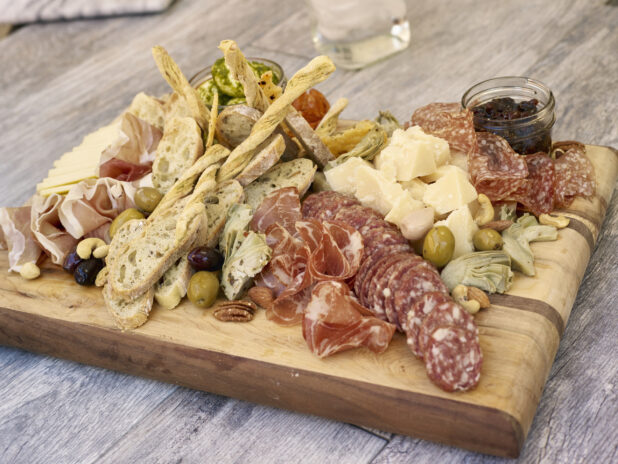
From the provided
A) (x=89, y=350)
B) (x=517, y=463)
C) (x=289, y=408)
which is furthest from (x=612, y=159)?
(x=89, y=350)

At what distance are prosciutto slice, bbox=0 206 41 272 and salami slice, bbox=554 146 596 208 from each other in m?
1.40

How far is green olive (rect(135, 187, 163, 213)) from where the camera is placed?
6.39ft

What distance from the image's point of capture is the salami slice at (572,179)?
180 centimetres

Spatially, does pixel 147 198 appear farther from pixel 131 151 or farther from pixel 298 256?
pixel 298 256

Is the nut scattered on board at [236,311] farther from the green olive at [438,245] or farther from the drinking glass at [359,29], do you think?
the drinking glass at [359,29]

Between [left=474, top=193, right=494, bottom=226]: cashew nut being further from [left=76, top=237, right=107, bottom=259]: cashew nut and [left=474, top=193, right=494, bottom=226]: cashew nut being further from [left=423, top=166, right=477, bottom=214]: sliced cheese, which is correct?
[left=76, top=237, right=107, bottom=259]: cashew nut

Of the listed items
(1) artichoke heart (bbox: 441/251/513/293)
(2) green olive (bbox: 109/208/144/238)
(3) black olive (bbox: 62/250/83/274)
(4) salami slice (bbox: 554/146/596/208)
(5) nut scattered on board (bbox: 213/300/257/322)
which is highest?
(2) green olive (bbox: 109/208/144/238)

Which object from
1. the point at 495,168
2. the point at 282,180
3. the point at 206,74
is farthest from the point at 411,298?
the point at 206,74

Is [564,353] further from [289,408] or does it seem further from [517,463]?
[289,408]

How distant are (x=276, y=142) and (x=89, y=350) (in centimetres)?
70

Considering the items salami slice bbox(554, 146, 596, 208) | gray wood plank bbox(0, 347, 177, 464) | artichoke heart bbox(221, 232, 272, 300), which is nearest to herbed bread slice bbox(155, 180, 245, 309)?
artichoke heart bbox(221, 232, 272, 300)

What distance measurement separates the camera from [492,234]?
5.35ft

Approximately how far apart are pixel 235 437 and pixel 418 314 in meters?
0.48

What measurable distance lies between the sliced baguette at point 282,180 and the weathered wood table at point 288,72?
543 mm
